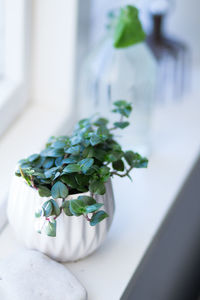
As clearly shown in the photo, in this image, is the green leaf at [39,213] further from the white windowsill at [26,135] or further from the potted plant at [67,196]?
the white windowsill at [26,135]

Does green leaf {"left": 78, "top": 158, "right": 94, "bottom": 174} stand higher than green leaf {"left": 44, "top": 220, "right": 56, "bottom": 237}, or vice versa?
green leaf {"left": 78, "top": 158, "right": 94, "bottom": 174}

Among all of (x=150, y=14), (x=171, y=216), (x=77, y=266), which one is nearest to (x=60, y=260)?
(x=77, y=266)

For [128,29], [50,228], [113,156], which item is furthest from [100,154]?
[128,29]

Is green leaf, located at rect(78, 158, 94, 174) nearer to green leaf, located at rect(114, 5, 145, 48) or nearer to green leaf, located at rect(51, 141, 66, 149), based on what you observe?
green leaf, located at rect(51, 141, 66, 149)

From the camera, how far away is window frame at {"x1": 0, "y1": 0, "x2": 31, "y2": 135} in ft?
2.83

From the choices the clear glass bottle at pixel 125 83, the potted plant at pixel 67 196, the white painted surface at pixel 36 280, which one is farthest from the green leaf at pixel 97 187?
the clear glass bottle at pixel 125 83

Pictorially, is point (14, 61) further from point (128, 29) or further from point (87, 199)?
point (87, 199)

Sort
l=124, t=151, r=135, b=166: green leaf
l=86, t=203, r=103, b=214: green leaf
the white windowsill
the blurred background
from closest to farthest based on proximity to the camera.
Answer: l=86, t=203, r=103, b=214: green leaf
l=124, t=151, r=135, b=166: green leaf
the white windowsill
the blurred background

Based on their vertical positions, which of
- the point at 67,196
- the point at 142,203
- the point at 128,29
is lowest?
the point at 142,203

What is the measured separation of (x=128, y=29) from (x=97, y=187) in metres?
0.32

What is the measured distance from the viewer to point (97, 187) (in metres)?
0.59

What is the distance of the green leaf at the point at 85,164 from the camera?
59cm

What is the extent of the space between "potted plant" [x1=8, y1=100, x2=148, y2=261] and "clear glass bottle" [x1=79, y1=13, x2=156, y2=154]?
0.25 meters

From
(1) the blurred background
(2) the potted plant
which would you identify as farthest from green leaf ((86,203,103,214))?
(1) the blurred background
